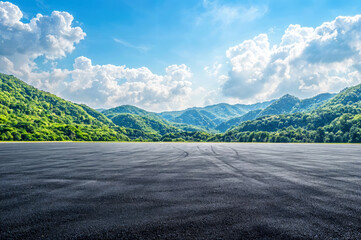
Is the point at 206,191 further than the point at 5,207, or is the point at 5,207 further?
the point at 206,191

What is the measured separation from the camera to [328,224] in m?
5.65

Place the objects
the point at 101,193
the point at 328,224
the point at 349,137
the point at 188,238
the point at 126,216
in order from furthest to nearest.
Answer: the point at 349,137 < the point at 101,193 < the point at 126,216 < the point at 328,224 < the point at 188,238

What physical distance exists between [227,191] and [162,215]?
405cm

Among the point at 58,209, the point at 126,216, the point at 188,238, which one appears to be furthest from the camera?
the point at 58,209

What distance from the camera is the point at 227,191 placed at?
30.9 feet

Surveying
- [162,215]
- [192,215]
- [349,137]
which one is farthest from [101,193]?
[349,137]

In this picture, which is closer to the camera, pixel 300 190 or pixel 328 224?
pixel 328 224

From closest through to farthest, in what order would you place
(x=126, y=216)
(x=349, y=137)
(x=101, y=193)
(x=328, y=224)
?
(x=328, y=224) < (x=126, y=216) < (x=101, y=193) < (x=349, y=137)

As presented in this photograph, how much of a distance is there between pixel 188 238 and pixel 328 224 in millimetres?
3819

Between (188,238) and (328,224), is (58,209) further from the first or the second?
(328,224)

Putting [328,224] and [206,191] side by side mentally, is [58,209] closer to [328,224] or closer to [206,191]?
[206,191]

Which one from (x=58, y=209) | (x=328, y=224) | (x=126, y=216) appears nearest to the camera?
(x=328, y=224)

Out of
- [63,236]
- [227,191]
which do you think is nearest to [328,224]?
[227,191]

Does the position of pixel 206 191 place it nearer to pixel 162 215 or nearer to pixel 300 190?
pixel 162 215
